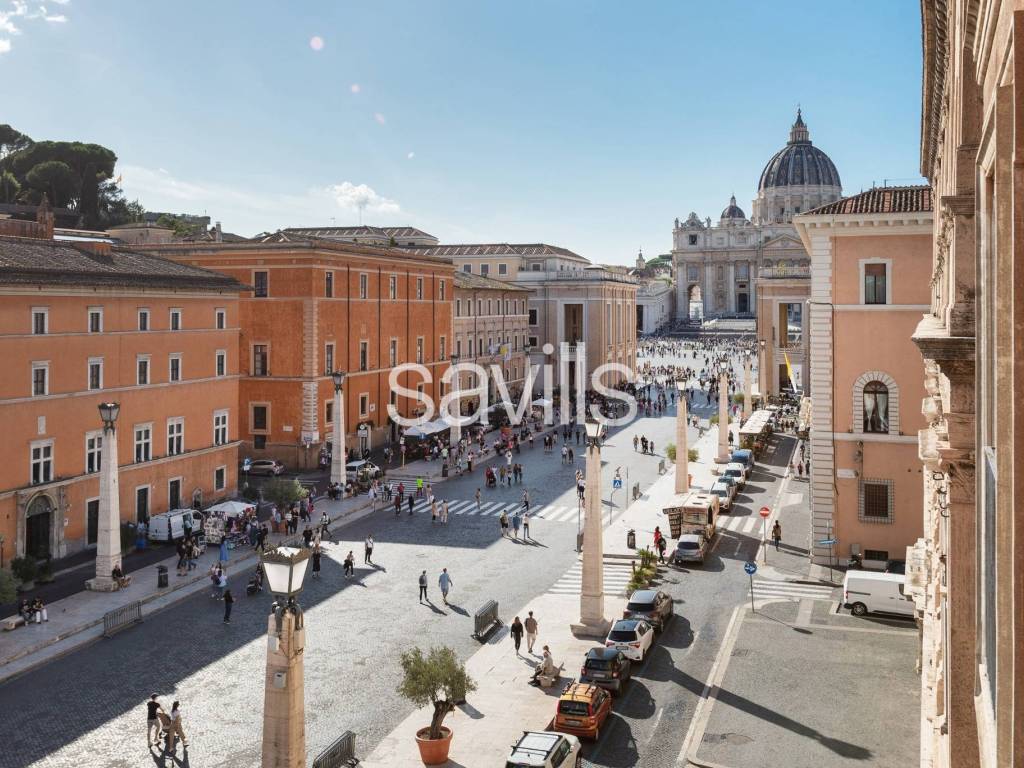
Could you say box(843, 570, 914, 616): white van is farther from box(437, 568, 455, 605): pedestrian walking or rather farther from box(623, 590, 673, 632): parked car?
box(437, 568, 455, 605): pedestrian walking

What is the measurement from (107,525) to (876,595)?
2187 centimetres

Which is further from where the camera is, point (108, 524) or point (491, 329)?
point (491, 329)

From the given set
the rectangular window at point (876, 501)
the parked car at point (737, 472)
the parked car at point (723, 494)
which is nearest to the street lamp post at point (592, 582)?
the rectangular window at point (876, 501)

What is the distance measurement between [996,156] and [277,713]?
897cm

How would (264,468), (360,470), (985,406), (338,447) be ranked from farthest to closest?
(264,468)
(360,470)
(338,447)
(985,406)

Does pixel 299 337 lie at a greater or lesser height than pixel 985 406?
greater

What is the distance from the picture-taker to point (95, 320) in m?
34.3

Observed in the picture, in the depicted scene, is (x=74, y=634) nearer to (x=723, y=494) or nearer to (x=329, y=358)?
(x=723, y=494)

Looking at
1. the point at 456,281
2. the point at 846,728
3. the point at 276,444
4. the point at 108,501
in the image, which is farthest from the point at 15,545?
the point at 456,281

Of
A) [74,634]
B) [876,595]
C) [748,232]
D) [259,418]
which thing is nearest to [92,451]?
[74,634]

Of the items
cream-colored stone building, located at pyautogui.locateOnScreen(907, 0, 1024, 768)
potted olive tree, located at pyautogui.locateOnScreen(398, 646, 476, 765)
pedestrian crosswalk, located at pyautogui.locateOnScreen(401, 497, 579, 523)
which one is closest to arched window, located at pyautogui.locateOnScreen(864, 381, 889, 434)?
pedestrian crosswalk, located at pyautogui.locateOnScreen(401, 497, 579, 523)

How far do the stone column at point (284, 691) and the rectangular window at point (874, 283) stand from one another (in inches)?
999

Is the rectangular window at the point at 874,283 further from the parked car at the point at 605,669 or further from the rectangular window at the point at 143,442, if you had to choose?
the rectangular window at the point at 143,442

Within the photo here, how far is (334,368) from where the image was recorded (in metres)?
52.4
